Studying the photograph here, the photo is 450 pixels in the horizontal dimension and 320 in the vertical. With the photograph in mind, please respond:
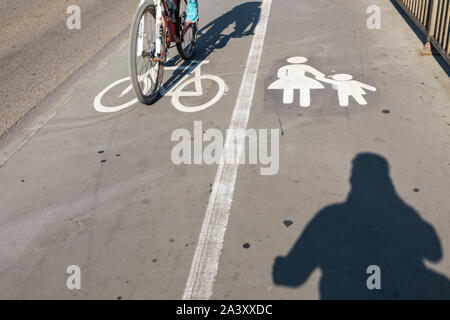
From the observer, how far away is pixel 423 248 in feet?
11.7

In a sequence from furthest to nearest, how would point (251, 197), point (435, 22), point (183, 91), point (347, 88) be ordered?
point (435, 22) → point (183, 91) → point (347, 88) → point (251, 197)

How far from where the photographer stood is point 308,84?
20.7ft

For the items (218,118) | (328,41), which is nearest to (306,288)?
(218,118)

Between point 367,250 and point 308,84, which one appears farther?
point 308,84

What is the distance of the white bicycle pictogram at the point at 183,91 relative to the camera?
235 inches

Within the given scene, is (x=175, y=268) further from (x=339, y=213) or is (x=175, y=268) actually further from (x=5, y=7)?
(x=5, y=7)

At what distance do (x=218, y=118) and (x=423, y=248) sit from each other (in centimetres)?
284

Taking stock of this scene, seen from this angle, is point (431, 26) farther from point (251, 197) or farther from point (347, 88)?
point (251, 197)

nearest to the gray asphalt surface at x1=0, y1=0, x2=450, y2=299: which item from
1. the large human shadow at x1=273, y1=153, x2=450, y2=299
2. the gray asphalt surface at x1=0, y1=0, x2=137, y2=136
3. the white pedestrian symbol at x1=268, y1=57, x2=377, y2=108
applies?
the large human shadow at x1=273, y1=153, x2=450, y2=299

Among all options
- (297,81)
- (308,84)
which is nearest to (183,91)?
(297,81)

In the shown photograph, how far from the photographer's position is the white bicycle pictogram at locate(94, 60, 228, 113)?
19.6ft

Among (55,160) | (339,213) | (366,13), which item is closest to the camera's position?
(339,213)

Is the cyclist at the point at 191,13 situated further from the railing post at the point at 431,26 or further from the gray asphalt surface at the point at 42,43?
the railing post at the point at 431,26

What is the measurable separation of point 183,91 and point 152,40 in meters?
1.16
